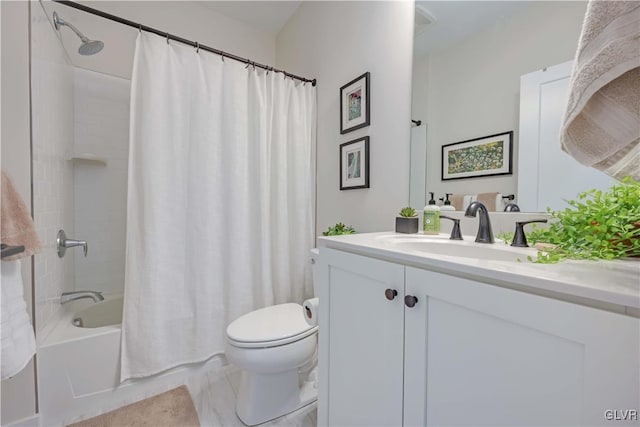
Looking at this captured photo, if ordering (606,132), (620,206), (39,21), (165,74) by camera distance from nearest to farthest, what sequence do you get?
(606,132)
(620,206)
(39,21)
(165,74)

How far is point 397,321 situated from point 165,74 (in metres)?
1.57

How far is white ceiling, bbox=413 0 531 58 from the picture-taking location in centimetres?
93

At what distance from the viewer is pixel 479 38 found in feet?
3.26

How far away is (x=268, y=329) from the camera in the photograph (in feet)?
3.79

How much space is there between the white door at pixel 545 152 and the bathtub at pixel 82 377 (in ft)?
6.13

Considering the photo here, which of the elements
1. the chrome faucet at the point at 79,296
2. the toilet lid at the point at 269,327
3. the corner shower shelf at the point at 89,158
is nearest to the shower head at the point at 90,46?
the corner shower shelf at the point at 89,158

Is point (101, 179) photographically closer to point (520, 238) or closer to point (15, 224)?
point (15, 224)

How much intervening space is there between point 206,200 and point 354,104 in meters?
1.01

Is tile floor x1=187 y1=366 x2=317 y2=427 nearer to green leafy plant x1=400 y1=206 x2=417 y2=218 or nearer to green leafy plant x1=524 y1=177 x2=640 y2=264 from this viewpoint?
green leafy plant x1=400 y1=206 x2=417 y2=218

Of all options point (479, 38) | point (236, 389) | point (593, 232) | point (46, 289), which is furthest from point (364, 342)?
point (46, 289)

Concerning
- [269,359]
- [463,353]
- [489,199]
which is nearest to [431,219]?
[489,199]

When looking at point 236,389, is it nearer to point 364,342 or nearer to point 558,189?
point 364,342

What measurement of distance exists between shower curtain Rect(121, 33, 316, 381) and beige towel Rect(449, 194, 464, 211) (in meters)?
0.94

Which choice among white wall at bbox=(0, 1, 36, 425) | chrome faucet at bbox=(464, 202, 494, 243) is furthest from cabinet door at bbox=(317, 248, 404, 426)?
white wall at bbox=(0, 1, 36, 425)
